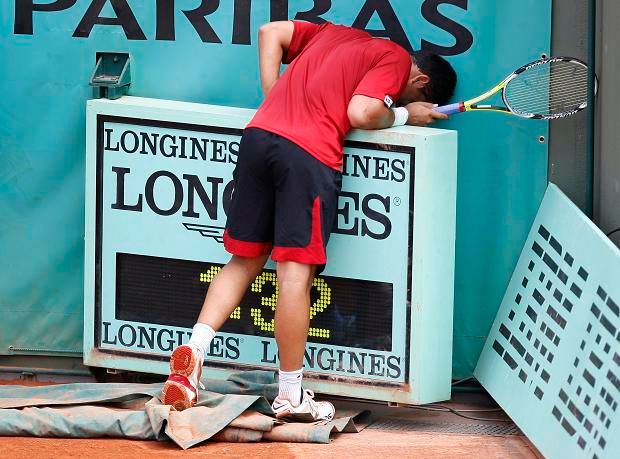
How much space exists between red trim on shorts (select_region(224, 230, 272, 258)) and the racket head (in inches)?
46.1

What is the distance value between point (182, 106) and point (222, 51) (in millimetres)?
336

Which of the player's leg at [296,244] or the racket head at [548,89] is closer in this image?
the player's leg at [296,244]

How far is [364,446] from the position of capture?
500cm

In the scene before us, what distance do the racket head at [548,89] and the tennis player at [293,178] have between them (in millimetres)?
449

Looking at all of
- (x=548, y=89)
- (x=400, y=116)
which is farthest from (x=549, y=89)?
(x=400, y=116)

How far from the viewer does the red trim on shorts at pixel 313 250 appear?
5.05 metres

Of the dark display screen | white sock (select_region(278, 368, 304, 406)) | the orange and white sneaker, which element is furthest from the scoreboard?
the orange and white sneaker

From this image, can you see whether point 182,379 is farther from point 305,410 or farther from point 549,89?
point 549,89

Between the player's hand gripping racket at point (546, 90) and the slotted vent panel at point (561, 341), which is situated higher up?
the player's hand gripping racket at point (546, 90)

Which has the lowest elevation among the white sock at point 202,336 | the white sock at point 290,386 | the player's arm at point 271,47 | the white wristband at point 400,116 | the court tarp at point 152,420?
the court tarp at point 152,420

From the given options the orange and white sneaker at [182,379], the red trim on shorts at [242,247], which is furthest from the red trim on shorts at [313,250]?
the orange and white sneaker at [182,379]

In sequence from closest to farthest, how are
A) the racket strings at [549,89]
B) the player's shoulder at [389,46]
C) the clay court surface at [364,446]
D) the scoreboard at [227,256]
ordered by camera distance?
the clay court surface at [364,446]
the scoreboard at [227,256]
the player's shoulder at [389,46]
the racket strings at [549,89]

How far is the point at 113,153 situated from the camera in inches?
216

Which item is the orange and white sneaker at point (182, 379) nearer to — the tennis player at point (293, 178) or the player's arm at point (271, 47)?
the tennis player at point (293, 178)
